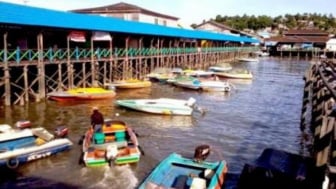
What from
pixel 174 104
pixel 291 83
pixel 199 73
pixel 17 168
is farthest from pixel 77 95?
pixel 291 83

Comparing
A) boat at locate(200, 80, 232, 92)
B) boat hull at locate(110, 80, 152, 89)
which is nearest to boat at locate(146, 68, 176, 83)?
boat hull at locate(110, 80, 152, 89)

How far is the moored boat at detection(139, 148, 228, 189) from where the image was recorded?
40.5 ft

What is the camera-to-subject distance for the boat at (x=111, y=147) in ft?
51.9

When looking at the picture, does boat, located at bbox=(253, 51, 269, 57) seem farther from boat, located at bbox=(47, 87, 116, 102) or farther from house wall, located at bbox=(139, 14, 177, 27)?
boat, located at bbox=(47, 87, 116, 102)

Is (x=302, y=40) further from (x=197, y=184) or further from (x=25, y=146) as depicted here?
(x=197, y=184)

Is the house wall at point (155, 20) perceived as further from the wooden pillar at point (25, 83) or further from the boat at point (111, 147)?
the boat at point (111, 147)

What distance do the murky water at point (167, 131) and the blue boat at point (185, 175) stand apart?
932mm

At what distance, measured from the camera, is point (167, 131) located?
2277 cm

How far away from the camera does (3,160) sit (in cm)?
1533

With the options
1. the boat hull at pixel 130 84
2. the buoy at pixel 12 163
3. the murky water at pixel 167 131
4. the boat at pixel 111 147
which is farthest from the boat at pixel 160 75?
the buoy at pixel 12 163

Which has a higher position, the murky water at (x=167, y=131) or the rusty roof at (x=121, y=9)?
the rusty roof at (x=121, y=9)

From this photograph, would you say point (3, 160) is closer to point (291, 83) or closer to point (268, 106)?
point (268, 106)

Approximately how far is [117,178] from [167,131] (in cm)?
786

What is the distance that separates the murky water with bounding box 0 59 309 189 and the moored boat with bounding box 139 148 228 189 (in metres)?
0.93
